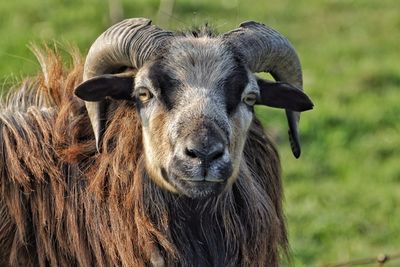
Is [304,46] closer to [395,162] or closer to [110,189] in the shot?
[395,162]

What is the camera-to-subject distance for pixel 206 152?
8.30 meters

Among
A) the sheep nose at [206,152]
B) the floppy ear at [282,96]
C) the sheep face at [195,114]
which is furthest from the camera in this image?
the floppy ear at [282,96]

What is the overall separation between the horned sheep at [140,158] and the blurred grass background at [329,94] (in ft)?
3.95

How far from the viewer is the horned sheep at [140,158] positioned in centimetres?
886

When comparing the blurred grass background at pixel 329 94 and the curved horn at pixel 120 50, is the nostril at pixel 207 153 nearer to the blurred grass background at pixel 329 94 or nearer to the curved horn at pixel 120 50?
the curved horn at pixel 120 50

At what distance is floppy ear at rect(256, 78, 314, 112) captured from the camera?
368 inches

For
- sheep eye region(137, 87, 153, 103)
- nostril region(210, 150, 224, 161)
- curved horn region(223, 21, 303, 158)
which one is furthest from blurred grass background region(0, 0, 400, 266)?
nostril region(210, 150, 224, 161)

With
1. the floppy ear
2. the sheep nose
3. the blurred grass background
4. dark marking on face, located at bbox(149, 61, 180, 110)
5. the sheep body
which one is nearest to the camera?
the sheep nose

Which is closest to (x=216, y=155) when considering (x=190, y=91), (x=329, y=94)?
(x=190, y=91)

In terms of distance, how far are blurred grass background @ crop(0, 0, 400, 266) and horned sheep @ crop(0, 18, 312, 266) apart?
1205 mm

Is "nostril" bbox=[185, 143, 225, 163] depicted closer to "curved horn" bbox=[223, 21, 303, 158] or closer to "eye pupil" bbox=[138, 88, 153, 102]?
"eye pupil" bbox=[138, 88, 153, 102]

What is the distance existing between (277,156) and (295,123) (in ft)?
0.92

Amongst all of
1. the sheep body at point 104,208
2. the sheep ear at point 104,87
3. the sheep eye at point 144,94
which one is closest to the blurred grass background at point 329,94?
the sheep body at point 104,208

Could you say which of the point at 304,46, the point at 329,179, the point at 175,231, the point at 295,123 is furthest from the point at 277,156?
the point at 304,46
